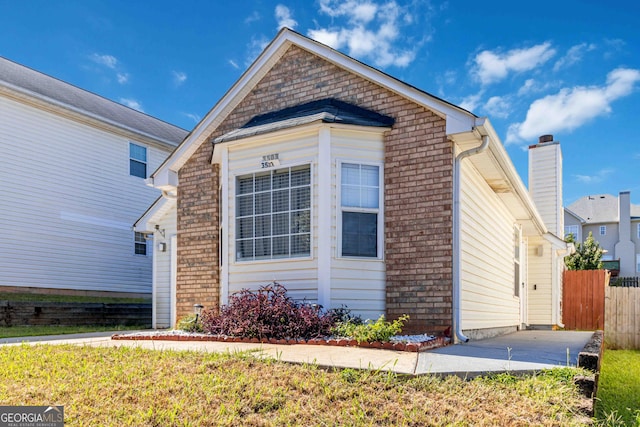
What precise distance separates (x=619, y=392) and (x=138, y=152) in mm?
16134

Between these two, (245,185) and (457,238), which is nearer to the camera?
(457,238)

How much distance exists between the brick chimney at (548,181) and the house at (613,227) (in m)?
20.6

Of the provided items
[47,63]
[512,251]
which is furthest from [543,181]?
[47,63]

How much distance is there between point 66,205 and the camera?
1548cm

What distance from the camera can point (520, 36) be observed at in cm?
1223

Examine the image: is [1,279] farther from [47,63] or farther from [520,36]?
[520,36]

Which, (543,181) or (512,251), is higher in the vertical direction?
(543,181)

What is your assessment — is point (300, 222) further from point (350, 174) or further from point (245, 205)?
point (245, 205)

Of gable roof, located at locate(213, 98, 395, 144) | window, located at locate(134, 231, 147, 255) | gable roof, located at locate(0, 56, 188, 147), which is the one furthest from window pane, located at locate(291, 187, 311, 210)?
window, located at locate(134, 231, 147, 255)

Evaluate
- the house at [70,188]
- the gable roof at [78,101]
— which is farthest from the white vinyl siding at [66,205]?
the gable roof at [78,101]

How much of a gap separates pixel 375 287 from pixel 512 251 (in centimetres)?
595

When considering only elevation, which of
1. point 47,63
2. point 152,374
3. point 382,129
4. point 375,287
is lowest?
point 152,374

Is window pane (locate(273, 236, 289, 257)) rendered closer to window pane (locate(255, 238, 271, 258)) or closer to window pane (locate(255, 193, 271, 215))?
window pane (locate(255, 238, 271, 258))

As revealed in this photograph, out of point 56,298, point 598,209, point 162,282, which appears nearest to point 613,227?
point 598,209
